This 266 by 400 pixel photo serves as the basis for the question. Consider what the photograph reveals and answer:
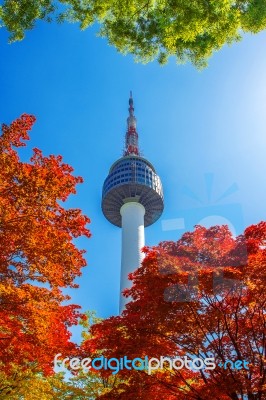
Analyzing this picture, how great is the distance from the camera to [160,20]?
21.9 feet

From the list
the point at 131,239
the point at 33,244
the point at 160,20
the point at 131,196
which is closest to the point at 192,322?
the point at 33,244

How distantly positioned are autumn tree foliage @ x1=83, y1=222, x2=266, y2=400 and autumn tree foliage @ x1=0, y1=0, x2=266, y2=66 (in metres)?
6.00

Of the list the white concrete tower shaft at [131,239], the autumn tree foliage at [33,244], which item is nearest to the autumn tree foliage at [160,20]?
the autumn tree foliage at [33,244]

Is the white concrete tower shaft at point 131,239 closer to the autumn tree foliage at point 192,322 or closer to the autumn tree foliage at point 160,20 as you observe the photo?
the autumn tree foliage at point 192,322

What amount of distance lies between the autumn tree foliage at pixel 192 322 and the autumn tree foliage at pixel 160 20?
600 centimetres

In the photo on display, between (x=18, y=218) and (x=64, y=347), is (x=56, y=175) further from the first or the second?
(x=64, y=347)

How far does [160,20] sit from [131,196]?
5629 cm

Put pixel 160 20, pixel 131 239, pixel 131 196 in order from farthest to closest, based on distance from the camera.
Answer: pixel 131 196 → pixel 131 239 → pixel 160 20

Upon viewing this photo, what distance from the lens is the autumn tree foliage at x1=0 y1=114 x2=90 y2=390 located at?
9.88 metres

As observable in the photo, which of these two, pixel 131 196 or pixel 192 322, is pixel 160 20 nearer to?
pixel 192 322

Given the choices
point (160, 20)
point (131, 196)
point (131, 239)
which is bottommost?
point (160, 20)

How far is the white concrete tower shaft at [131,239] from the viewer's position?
55256 mm

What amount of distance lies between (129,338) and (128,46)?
811 cm

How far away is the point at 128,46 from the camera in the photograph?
26.8 ft
